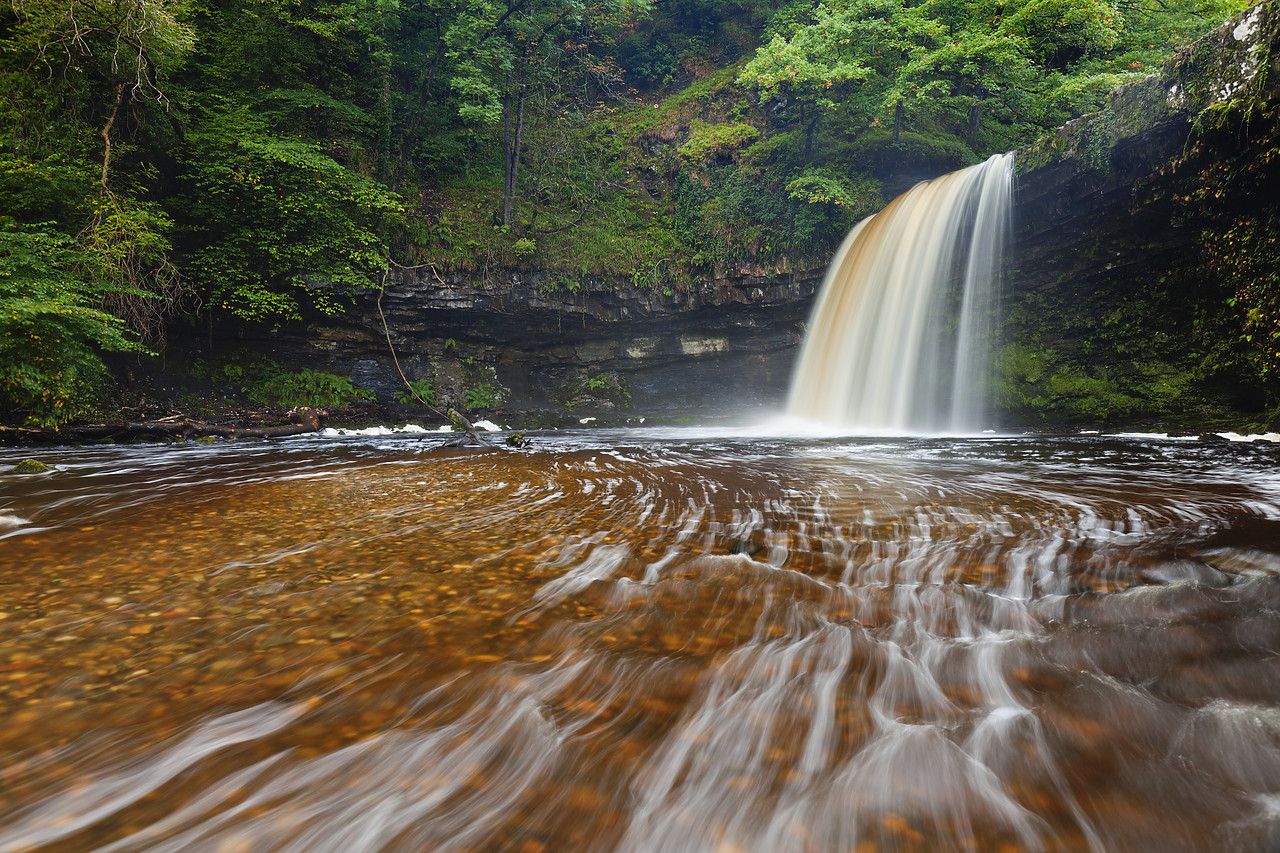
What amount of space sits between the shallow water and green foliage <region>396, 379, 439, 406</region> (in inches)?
443

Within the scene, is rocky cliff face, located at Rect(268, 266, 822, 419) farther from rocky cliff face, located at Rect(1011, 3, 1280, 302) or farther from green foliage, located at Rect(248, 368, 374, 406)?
rocky cliff face, located at Rect(1011, 3, 1280, 302)

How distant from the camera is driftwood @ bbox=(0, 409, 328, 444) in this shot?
8.99 meters

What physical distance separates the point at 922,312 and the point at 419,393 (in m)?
13.3

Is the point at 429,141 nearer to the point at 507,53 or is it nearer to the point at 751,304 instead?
the point at 507,53

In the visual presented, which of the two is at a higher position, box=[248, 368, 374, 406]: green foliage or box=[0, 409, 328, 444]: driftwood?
box=[248, 368, 374, 406]: green foliage

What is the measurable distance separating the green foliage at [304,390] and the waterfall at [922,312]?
509 inches

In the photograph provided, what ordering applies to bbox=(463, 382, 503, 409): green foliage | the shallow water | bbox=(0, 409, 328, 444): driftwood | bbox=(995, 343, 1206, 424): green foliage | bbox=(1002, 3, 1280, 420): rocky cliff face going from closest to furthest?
the shallow water, bbox=(1002, 3, 1280, 420): rocky cliff face, bbox=(0, 409, 328, 444): driftwood, bbox=(995, 343, 1206, 424): green foliage, bbox=(463, 382, 503, 409): green foliage

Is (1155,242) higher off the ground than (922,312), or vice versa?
(1155,242)

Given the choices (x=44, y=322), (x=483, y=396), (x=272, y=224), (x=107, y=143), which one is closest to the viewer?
(x=44, y=322)

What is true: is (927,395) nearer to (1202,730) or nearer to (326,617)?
(1202,730)

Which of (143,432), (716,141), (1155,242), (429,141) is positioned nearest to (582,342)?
(429,141)

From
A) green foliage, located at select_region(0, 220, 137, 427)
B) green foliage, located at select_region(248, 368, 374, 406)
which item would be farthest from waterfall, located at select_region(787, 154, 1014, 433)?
green foliage, located at select_region(0, 220, 137, 427)

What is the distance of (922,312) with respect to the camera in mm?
12070

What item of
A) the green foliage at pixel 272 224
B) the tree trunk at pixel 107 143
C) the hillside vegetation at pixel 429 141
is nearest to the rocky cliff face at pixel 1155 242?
the hillside vegetation at pixel 429 141
